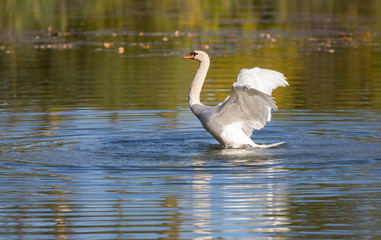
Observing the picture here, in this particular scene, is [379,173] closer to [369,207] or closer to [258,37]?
[369,207]

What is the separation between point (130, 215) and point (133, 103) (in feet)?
33.4

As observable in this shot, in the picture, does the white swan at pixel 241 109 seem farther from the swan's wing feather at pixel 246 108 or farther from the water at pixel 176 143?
the water at pixel 176 143

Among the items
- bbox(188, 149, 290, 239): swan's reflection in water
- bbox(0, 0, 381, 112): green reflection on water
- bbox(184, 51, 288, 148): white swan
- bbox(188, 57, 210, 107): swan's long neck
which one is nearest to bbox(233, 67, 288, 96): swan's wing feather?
bbox(184, 51, 288, 148): white swan

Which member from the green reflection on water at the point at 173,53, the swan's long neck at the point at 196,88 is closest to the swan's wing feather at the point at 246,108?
the swan's long neck at the point at 196,88

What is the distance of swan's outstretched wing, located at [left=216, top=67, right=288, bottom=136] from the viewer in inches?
501

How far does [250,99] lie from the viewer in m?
13.3

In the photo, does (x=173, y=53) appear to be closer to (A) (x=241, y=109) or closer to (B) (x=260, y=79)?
(A) (x=241, y=109)

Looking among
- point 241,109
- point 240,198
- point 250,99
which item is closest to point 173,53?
point 241,109

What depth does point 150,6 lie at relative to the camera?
5428 cm

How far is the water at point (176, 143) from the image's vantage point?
29.5 ft

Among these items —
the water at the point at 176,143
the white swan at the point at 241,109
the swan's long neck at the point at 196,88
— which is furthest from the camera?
the swan's long neck at the point at 196,88

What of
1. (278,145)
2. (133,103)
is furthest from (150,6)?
(278,145)

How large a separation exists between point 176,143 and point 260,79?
2244 mm

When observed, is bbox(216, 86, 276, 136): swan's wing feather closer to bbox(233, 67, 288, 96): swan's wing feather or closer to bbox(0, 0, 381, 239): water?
bbox(233, 67, 288, 96): swan's wing feather
